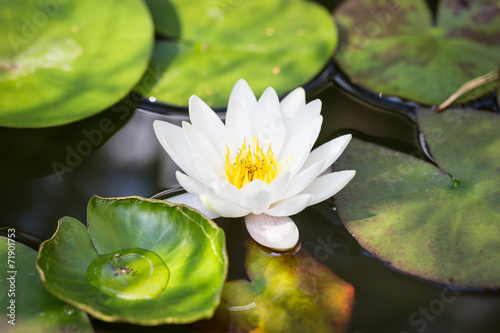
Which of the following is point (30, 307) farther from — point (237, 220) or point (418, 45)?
point (418, 45)

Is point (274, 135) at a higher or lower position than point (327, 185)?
higher

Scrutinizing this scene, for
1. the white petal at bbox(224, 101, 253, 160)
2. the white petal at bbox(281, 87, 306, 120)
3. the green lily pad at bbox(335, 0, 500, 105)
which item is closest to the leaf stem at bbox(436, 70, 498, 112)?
the green lily pad at bbox(335, 0, 500, 105)

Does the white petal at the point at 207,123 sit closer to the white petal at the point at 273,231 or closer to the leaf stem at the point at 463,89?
the white petal at the point at 273,231

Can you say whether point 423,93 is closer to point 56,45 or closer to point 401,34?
point 401,34

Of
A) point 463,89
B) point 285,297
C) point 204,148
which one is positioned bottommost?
point 285,297

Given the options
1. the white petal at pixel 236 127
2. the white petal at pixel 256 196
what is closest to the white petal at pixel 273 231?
the white petal at pixel 256 196

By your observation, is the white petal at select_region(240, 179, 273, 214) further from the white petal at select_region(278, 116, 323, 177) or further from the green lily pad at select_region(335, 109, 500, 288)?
the green lily pad at select_region(335, 109, 500, 288)

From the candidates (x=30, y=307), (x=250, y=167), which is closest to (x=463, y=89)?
(x=250, y=167)

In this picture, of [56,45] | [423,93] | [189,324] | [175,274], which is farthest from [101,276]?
[423,93]
